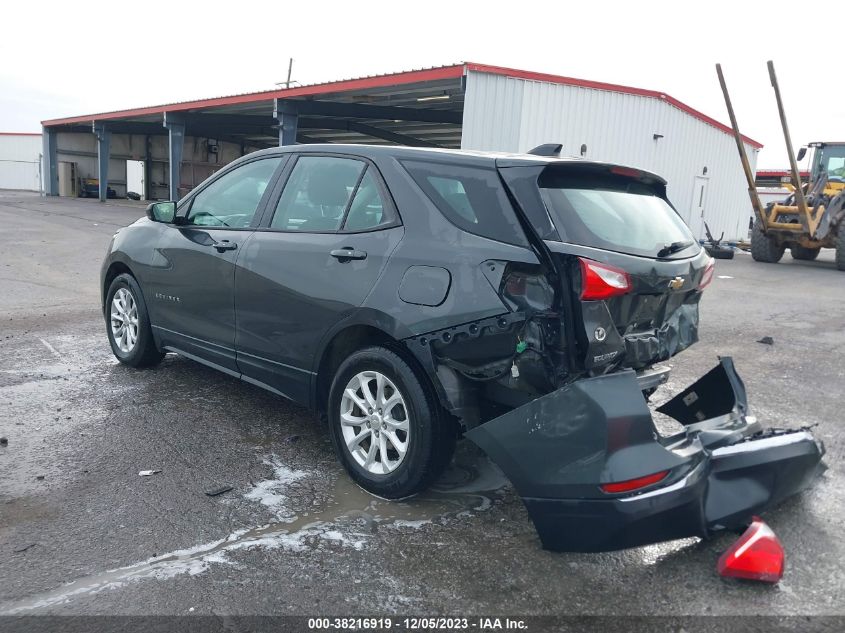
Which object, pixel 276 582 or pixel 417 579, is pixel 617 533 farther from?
pixel 276 582

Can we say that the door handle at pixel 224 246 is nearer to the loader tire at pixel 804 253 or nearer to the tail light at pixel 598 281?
the tail light at pixel 598 281

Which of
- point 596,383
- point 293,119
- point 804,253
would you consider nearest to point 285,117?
point 293,119

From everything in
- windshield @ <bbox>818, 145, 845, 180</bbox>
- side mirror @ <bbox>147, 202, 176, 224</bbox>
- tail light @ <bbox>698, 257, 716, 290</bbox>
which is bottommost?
tail light @ <bbox>698, 257, 716, 290</bbox>

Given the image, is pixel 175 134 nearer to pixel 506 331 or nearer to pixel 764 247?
pixel 764 247

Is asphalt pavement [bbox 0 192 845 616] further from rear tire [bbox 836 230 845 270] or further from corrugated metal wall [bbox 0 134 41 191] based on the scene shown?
corrugated metal wall [bbox 0 134 41 191]

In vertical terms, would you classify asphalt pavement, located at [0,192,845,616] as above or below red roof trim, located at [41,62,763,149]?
below

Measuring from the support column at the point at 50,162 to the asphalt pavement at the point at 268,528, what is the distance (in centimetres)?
3814

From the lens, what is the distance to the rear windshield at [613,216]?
3.21 meters

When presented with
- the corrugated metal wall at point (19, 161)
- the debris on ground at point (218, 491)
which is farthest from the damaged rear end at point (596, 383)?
the corrugated metal wall at point (19, 161)

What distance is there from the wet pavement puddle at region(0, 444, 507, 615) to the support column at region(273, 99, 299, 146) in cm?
1862

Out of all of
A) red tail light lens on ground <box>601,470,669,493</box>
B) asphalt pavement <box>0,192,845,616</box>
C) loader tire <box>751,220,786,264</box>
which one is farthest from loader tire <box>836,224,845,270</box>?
red tail light lens on ground <box>601,470,669,493</box>

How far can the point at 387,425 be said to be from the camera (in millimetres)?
3553

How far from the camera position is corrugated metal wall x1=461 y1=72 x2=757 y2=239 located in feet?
50.7

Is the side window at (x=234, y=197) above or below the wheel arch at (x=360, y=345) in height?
above
